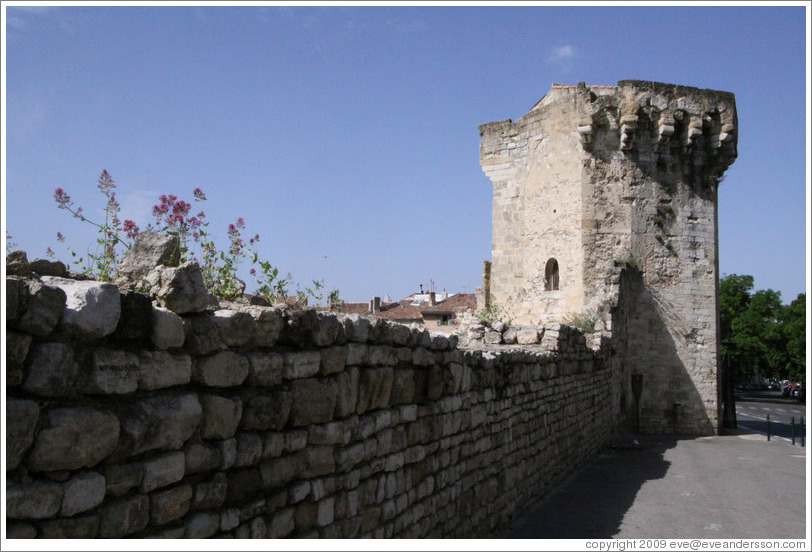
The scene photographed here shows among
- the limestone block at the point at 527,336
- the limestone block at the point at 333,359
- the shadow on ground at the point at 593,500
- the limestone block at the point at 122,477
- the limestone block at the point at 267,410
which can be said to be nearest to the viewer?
the limestone block at the point at 122,477

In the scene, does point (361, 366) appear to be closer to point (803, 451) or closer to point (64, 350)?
point (64, 350)

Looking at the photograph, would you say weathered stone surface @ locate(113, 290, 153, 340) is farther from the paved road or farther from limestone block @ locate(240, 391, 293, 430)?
the paved road

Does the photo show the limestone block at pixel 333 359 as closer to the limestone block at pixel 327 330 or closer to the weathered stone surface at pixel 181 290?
the limestone block at pixel 327 330

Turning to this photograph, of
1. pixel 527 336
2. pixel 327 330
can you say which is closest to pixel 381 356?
pixel 327 330

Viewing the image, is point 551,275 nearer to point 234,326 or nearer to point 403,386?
point 403,386

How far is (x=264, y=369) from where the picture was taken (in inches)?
129

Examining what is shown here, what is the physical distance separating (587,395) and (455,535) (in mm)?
7054

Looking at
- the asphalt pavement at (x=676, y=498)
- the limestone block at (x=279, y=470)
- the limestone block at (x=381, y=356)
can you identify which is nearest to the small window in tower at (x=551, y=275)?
the asphalt pavement at (x=676, y=498)

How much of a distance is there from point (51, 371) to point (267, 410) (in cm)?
118

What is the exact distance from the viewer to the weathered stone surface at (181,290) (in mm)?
2848

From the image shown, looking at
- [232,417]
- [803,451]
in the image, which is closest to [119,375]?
[232,417]

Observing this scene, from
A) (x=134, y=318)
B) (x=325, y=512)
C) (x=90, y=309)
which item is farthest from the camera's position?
(x=325, y=512)

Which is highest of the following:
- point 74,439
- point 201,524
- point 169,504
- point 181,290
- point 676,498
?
point 181,290

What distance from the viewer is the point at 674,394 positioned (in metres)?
17.5
